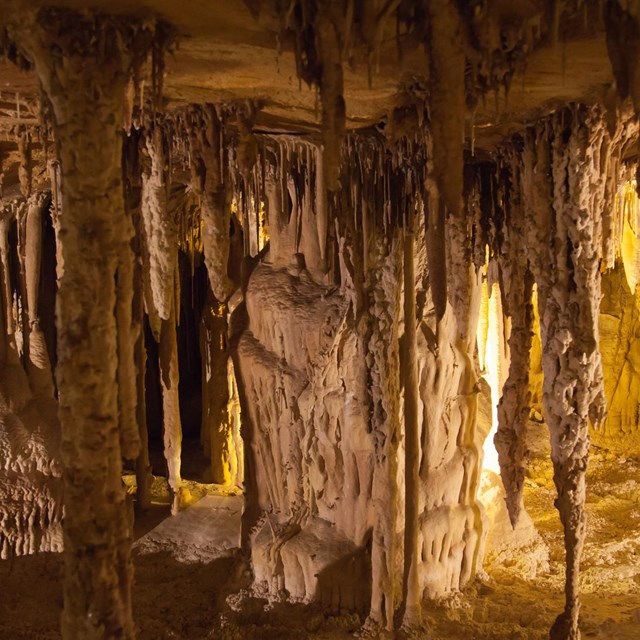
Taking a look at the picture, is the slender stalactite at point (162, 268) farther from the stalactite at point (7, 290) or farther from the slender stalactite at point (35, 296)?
the stalactite at point (7, 290)

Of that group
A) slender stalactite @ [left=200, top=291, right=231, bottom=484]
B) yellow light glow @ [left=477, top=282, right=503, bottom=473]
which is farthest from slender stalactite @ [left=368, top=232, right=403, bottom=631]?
slender stalactite @ [left=200, top=291, right=231, bottom=484]

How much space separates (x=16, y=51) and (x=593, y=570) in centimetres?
557

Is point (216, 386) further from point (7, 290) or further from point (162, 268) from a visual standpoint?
point (162, 268)

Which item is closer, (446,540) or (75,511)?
(75,511)

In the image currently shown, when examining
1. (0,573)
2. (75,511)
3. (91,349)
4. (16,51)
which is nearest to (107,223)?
(91,349)

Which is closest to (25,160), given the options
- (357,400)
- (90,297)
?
(90,297)

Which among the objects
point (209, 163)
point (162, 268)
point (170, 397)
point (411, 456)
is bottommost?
point (411, 456)

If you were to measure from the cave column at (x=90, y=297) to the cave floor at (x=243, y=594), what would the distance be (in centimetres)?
213

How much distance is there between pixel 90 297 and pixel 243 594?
332 centimetres

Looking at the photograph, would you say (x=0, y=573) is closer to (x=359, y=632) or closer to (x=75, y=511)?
(x=359, y=632)

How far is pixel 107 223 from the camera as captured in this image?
3.16m

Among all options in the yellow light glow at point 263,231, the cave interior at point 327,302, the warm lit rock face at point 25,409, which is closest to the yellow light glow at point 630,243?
the cave interior at point 327,302

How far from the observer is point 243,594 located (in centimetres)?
562

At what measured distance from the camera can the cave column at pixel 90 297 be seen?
301cm
